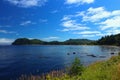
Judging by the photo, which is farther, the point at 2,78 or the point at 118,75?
the point at 2,78

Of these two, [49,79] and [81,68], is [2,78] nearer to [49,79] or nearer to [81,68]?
[49,79]

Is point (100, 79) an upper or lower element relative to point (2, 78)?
upper

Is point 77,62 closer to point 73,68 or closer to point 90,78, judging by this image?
point 73,68

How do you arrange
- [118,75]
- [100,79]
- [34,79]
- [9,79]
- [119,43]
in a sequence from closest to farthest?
[118,75], [100,79], [34,79], [9,79], [119,43]

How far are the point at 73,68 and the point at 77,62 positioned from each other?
3.24ft

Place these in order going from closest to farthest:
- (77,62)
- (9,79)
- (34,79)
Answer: (77,62), (34,79), (9,79)

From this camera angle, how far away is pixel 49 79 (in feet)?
87.5

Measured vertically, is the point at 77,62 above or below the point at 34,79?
above

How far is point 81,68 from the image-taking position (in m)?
24.9

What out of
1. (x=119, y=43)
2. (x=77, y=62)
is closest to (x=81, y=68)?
(x=77, y=62)

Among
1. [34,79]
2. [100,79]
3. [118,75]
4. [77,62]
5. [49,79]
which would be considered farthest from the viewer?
[34,79]

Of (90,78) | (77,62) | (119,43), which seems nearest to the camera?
(90,78)

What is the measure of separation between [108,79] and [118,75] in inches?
41.8

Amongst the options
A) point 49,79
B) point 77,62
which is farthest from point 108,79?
point 49,79
